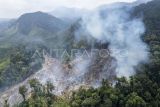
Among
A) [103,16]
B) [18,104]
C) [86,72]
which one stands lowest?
[18,104]

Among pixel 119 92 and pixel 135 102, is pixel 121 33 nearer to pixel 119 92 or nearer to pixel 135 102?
→ pixel 119 92

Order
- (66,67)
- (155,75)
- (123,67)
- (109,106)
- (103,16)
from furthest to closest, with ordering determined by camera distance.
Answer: (103,16), (66,67), (123,67), (155,75), (109,106)

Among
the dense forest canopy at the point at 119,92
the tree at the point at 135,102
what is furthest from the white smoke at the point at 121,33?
the tree at the point at 135,102

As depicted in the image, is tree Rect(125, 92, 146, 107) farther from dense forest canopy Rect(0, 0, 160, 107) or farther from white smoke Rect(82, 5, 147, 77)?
white smoke Rect(82, 5, 147, 77)

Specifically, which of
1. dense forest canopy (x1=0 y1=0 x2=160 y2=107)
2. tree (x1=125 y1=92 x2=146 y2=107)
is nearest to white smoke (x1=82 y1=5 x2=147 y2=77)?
dense forest canopy (x1=0 y1=0 x2=160 y2=107)

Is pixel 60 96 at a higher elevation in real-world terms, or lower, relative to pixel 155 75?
lower

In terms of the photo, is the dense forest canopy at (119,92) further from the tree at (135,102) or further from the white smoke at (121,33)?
the white smoke at (121,33)

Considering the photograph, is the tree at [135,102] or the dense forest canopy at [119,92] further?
the dense forest canopy at [119,92]

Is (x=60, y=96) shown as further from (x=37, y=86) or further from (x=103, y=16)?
(x=103, y=16)

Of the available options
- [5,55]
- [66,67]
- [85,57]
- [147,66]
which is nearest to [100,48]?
[85,57]
